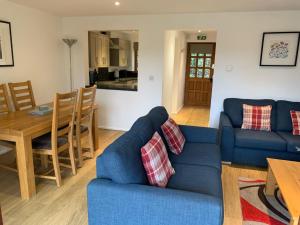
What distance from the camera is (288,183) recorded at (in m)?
1.95

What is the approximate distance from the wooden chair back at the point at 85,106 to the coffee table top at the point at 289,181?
2180 millimetres

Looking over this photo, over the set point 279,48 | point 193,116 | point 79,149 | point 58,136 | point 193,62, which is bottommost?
point 193,116

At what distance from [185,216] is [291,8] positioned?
3.41m

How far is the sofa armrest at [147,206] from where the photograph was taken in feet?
4.45

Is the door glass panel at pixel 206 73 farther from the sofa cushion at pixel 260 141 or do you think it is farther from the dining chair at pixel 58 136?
the dining chair at pixel 58 136

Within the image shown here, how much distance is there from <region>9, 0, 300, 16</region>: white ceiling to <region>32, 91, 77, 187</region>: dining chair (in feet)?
5.12

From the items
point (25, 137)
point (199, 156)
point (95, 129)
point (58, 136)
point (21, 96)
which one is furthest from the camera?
point (95, 129)

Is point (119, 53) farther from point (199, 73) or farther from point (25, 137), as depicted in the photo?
point (25, 137)

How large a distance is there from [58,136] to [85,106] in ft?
1.84

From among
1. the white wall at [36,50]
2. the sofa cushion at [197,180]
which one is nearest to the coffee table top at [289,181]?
the sofa cushion at [197,180]

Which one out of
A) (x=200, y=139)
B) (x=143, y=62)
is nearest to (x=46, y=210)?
(x=200, y=139)

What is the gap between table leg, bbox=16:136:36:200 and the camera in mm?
2203

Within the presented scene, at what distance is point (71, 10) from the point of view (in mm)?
3795

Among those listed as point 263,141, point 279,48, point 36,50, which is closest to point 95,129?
point 36,50
